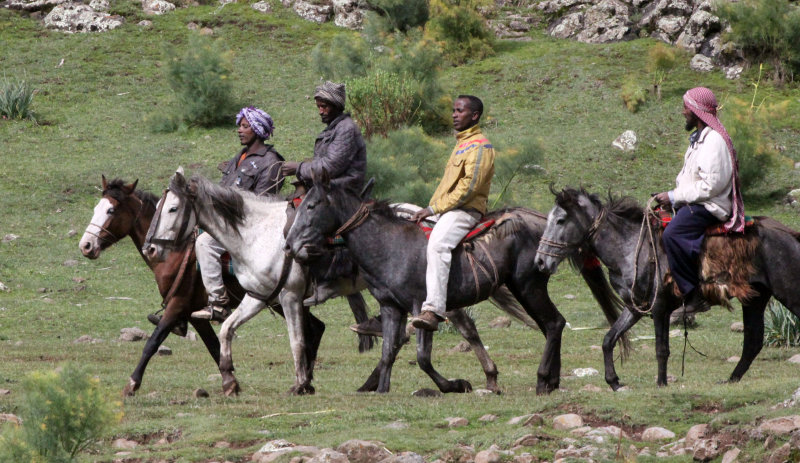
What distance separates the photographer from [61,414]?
6.59 m

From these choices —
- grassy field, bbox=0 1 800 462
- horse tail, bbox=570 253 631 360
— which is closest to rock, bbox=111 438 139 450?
grassy field, bbox=0 1 800 462

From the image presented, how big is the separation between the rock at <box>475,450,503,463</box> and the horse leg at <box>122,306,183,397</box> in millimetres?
4363

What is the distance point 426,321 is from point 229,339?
79.4 inches

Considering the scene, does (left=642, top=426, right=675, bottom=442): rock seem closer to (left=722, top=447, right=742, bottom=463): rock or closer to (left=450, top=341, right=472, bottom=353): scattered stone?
(left=722, top=447, right=742, bottom=463): rock

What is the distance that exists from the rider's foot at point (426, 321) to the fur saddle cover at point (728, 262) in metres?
2.26

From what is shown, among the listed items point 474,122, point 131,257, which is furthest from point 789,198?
point 474,122

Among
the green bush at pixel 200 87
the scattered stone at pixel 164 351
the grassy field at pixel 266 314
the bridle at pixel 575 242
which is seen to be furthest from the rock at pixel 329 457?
the green bush at pixel 200 87

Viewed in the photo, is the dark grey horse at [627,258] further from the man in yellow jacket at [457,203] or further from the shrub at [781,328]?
the shrub at [781,328]

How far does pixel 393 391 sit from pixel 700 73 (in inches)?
778

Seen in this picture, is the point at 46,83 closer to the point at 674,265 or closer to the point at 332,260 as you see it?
the point at 332,260

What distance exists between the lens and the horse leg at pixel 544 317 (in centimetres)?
949

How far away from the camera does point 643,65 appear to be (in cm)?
2789

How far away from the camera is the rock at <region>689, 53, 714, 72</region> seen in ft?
91.4

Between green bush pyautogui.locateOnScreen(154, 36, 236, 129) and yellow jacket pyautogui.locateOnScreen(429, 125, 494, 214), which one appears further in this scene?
green bush pyautogui.locateOnScreen(154, 36, 236, 129)
